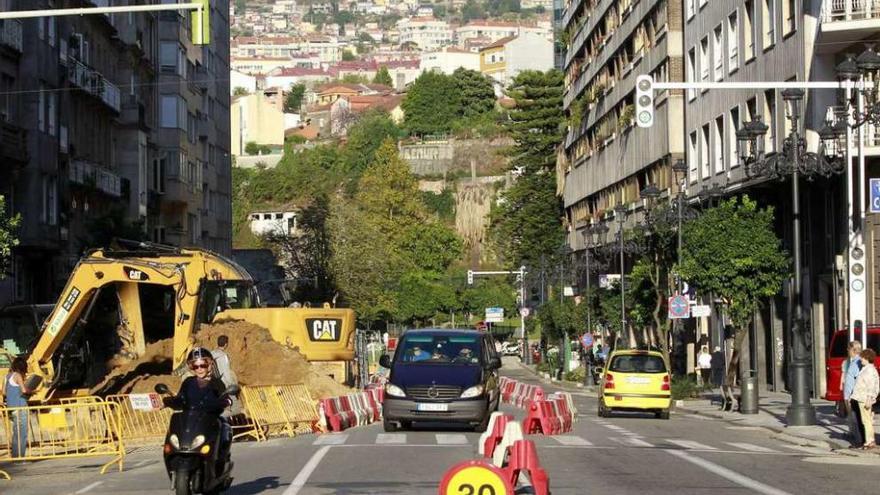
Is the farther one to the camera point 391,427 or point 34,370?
→ point 391,427

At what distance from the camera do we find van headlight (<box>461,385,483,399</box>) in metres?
27.5

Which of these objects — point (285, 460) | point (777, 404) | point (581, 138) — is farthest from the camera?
point (581, 138)

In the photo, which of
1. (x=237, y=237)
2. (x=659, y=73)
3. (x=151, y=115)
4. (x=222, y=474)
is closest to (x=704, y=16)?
(x=659, y=73)

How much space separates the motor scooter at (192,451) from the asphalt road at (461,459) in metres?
1.80

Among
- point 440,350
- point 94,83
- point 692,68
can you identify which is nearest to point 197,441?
point 440,350

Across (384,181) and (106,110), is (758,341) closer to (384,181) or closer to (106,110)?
(106,110)

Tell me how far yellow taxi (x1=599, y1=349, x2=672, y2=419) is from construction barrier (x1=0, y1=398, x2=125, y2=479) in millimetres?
16508

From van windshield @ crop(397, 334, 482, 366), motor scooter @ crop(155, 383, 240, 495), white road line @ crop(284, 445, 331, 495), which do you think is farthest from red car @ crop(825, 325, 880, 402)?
motor scooter @ crop(155, 383, 240, 495)

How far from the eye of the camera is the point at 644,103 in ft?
87.1

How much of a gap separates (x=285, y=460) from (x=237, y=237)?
113 meters

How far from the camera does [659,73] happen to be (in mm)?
65500

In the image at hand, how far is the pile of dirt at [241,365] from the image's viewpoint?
29.8 metres

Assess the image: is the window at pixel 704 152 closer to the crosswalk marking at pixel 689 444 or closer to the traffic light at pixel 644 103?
the crosswalk marking at pixel 689 444

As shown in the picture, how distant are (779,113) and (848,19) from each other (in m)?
7.14
